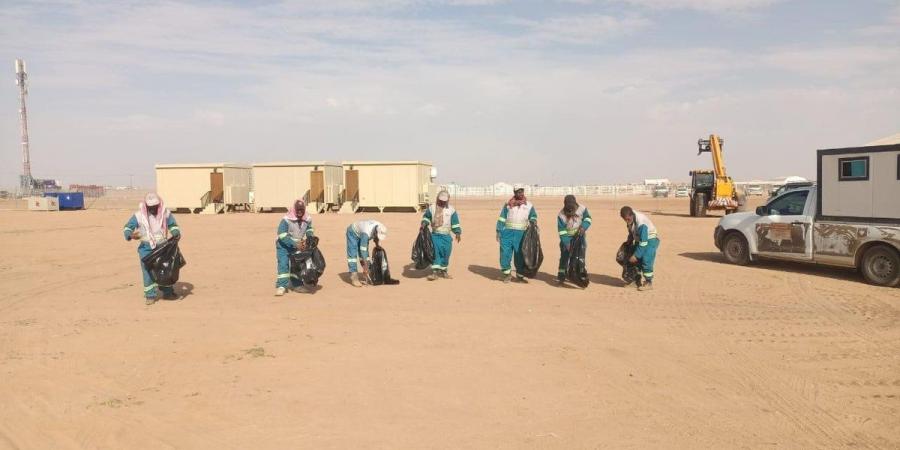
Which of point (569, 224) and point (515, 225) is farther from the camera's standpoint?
point (515, 225)

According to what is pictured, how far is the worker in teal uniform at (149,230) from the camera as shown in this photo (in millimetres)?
9992

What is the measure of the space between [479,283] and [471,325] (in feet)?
11.3

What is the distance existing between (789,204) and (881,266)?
2132mm

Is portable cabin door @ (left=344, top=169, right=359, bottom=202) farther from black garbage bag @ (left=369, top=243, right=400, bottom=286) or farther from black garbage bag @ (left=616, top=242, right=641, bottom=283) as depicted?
black garbage bag @ (left=616, top=242, right=641, bottom=283)

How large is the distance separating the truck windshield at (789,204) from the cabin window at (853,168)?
891 millimetres

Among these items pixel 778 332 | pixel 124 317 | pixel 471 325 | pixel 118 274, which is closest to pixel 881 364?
pixel 778 332

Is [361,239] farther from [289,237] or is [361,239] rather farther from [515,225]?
[515,225]

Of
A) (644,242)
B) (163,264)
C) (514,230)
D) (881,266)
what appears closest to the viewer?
(163,264)

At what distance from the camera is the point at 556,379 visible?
20.6 ft

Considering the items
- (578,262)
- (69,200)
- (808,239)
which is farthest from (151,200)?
(69,200)

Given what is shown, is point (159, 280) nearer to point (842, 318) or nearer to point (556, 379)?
point (556, 379)

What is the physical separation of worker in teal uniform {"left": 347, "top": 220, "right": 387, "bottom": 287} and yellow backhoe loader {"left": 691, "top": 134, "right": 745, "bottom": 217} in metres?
22.9

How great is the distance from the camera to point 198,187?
35.7m

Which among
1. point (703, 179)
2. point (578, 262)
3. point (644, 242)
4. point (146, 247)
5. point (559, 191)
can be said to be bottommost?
point (578, 262)
